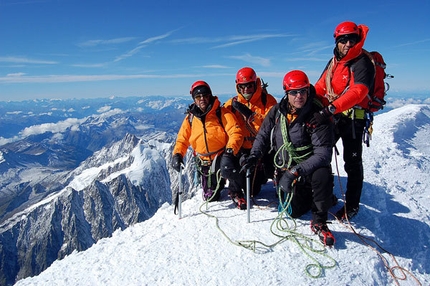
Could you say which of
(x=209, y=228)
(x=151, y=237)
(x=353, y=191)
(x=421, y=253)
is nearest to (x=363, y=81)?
(x=353, y=191)

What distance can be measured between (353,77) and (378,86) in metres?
0.84

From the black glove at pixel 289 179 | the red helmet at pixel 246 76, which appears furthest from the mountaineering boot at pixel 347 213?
the red helmet at pixel 246 76

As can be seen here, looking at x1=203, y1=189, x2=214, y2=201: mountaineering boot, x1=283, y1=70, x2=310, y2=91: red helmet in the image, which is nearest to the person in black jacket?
x1=283, y1=70, x2=310, y2=91: red helmet

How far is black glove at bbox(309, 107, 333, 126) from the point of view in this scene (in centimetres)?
587

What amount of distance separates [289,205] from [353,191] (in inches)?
62.8

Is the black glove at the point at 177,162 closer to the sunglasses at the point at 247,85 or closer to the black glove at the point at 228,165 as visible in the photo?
the black glove at the point at 228,165

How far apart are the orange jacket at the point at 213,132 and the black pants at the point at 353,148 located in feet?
8.22

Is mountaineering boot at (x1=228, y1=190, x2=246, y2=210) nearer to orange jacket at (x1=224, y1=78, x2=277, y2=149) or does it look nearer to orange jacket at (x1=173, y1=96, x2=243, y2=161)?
orange jacket at (x1=173, y1=96, x2=243, y2=161)

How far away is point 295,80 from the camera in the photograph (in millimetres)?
5918

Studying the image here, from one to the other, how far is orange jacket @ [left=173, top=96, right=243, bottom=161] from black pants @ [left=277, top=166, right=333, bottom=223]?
167 centimetres

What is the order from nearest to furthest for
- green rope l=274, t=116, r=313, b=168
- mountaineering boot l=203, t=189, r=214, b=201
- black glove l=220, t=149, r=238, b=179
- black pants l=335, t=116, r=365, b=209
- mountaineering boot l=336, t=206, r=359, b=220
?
1. green rope l=274, t=116, r=313, b=168
2. black pants l=335, t=116, r=365, b=209
3. mountaineering boot l=336, t=206, r=359, b=220
4. black glove l=220, t=149, r=238, b=179
5. mountaineering boot l=203, t=189, r=214, b=201

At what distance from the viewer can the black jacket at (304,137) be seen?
19.5ft

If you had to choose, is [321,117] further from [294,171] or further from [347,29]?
[347,29]

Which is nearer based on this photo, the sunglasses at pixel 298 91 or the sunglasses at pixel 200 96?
the sunglasses at pixel 298 91
